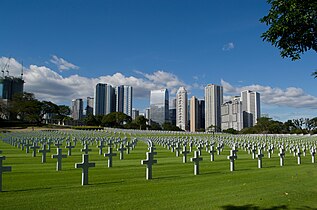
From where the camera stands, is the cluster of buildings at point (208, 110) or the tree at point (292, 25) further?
the cluster of buildings at point (208, 110)

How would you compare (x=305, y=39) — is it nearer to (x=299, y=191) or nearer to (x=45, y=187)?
(x=299, y=191)

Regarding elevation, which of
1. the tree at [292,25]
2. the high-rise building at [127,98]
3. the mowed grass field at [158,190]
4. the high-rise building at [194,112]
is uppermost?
the high-rise building at [127,98]

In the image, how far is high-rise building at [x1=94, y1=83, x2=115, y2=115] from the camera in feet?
506

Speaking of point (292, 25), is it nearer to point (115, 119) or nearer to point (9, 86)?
point (115, 119)

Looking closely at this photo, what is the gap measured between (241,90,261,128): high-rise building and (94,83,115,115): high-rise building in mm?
65671

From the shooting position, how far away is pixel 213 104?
438 ft

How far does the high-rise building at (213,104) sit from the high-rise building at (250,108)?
11.2 m

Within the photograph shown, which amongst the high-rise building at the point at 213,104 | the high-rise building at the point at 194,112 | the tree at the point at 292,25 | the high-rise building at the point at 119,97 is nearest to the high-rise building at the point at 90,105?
the high-rise building at the point at 119,97

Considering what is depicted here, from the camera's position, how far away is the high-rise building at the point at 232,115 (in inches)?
4909

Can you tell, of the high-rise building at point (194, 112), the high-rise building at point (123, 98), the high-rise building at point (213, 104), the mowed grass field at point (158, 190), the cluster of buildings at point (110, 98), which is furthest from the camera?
the high-rise building at point (123, 98)

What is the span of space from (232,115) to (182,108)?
24644 millimetres

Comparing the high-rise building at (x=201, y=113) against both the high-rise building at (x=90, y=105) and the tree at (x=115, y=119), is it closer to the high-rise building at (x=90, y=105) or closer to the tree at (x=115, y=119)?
the tree at (x=115, y=119)

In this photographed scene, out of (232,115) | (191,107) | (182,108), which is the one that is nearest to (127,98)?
(182,108)

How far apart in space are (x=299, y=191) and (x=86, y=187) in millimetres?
5172
